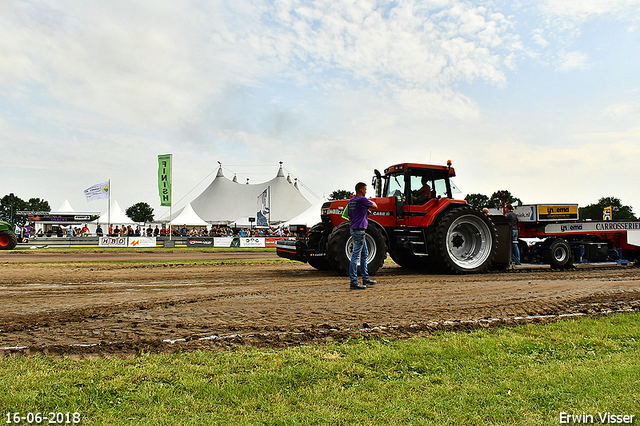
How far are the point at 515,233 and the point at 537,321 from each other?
7083 mm

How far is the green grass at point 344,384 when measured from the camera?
254cm

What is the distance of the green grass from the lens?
2539 millimetres

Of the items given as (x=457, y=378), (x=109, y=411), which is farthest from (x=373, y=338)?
(x=109, y=411)

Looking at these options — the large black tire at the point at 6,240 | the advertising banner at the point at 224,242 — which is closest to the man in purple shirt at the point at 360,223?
the advertising banner at the point at 224,242

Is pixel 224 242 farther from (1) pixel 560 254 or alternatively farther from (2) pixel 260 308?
(2) pixel 260 308

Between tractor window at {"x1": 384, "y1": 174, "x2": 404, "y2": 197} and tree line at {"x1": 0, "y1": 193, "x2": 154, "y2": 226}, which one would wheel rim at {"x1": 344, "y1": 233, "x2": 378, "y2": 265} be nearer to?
tractor window at {"x1": 384, "y1": 174, "x2": 404, "y2": 197}

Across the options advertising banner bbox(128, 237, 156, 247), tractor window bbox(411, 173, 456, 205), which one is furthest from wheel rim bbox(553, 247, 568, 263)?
advertising banner bbox(128, 237, 156, 247)

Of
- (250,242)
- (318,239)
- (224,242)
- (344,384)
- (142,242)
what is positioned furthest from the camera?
(224,242)

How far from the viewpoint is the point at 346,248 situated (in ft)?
30.0

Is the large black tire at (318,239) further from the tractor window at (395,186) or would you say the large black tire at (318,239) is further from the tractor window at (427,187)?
the tractor window at (427,187)

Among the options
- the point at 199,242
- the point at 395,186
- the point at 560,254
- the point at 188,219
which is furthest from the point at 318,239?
the point at 188,219

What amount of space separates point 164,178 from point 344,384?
31936 mm

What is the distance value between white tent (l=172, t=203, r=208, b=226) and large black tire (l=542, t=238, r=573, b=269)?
36058mm

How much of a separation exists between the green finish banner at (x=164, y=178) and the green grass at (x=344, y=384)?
30307 millimetres
